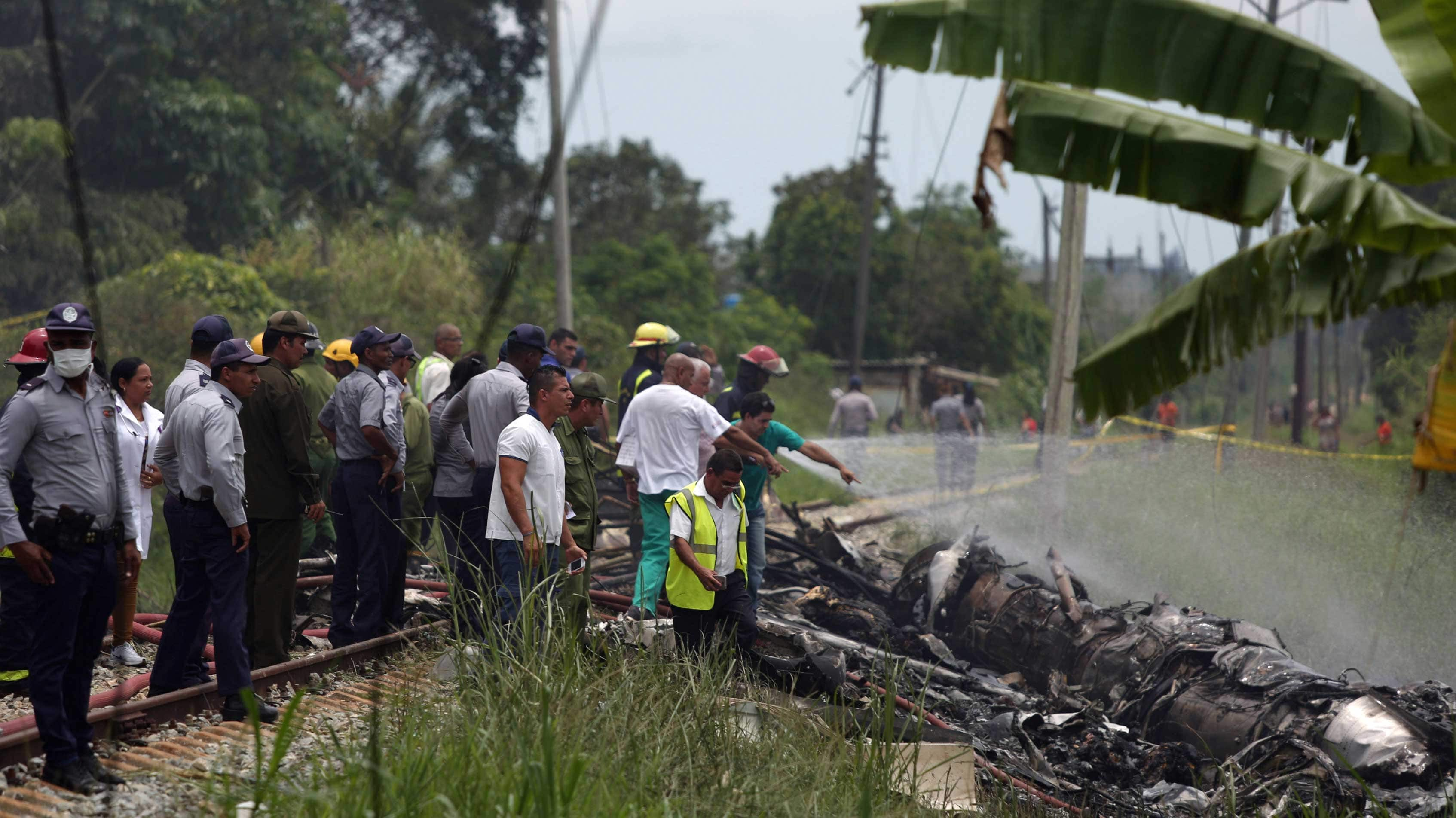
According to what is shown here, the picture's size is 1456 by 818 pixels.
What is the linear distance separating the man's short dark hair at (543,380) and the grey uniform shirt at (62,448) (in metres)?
2.14

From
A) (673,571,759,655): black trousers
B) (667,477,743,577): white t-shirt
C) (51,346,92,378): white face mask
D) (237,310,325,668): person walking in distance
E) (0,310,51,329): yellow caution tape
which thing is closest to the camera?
(51,346,92,378): white face mask

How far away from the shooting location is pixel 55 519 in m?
4.75

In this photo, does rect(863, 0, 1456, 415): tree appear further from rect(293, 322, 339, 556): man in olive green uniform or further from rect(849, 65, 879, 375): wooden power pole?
rect(849, 65, 879, 375): wooden power pole

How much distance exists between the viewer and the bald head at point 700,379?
8648 mm

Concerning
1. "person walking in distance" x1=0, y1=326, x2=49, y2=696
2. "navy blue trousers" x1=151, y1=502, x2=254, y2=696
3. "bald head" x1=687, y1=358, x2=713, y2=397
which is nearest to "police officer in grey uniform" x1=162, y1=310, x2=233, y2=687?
"navy blue trousers" x1=151, y1=502, x2=254, y2=696

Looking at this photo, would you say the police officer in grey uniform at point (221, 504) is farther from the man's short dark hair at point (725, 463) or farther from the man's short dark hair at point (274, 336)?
the man's short dark hair at point (725, 463)

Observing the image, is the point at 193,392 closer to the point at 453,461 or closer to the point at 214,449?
the point at 214,449

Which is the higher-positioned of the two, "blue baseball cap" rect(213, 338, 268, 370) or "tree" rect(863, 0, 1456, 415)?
"tree" rect(863, 0, 1456, 415)

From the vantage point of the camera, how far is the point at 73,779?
15.3 ft

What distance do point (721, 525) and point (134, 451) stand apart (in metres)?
3.31

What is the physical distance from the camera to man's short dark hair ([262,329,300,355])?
267 inches

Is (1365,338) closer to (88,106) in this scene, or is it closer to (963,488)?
(963,488)

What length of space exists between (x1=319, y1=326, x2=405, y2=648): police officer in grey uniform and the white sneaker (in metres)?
1.18

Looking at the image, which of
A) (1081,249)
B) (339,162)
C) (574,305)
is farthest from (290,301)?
(1081,249)
